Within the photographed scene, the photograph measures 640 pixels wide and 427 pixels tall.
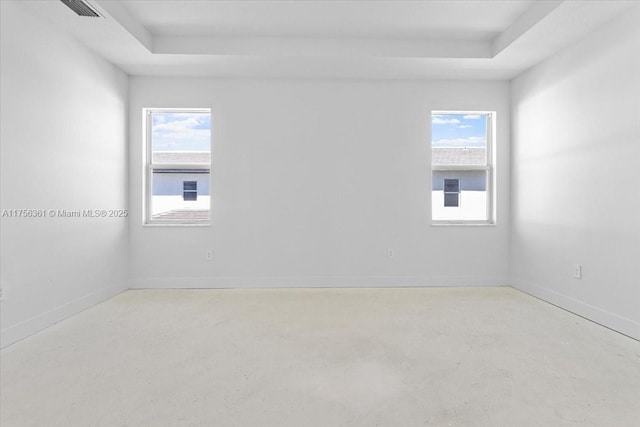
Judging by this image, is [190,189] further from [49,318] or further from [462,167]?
[462,167]

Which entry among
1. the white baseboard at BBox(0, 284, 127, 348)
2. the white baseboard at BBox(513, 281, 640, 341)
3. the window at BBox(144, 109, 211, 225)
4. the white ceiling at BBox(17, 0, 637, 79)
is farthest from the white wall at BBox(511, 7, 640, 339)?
the white baseboard at BBox(0, 284, 127, 348)

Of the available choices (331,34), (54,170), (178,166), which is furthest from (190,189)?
(331,34)

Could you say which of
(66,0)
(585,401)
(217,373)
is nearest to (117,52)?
(66,0)

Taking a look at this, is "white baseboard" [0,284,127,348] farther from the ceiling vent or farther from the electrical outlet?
the electrical outlet

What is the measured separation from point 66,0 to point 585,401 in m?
4.33

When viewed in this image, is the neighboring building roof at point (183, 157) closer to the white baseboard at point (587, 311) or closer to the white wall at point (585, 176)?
the white wall at point (585, 176)

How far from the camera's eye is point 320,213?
4.23 metres

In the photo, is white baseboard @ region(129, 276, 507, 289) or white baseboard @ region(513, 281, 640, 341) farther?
white baseboard @ region(129, 276, 507, 289)

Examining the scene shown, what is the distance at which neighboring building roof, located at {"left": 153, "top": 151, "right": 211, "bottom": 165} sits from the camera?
431cm

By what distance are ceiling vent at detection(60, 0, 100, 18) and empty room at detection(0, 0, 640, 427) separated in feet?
0.07

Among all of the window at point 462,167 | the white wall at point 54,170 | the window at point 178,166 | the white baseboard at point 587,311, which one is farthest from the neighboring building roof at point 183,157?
the white baseboard at point 587,311

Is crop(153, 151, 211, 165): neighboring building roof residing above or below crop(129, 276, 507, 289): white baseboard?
above

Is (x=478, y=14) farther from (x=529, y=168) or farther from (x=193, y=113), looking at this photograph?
(x=193, y=113)

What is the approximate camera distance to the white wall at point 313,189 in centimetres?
417
